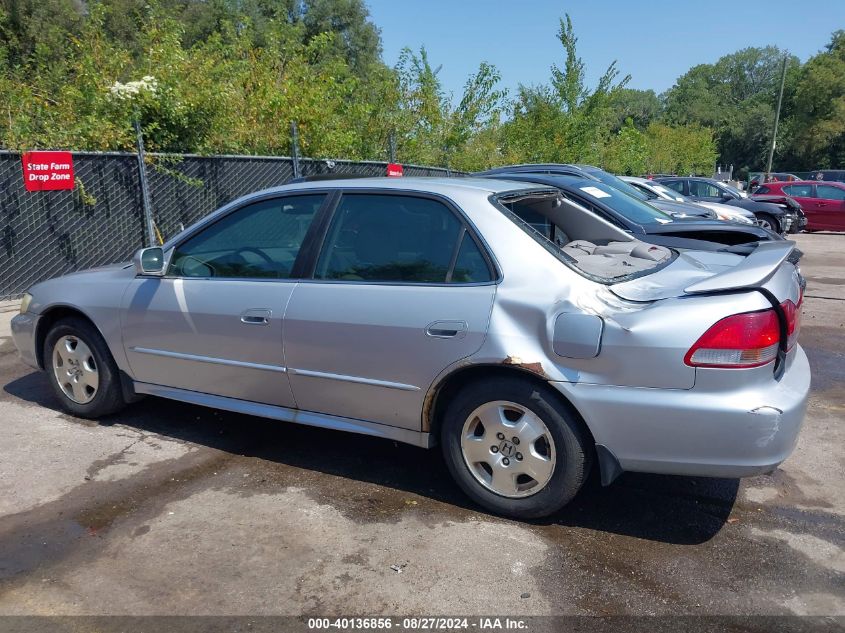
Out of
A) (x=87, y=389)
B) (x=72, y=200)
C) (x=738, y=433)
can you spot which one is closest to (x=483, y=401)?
(x=738, y=433)

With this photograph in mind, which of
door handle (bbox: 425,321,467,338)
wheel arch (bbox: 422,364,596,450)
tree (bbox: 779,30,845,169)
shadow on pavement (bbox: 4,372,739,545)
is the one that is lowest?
shadow on pavement (bbox: 4,372,739,545)

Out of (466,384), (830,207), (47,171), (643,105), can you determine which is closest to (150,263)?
(466,384)

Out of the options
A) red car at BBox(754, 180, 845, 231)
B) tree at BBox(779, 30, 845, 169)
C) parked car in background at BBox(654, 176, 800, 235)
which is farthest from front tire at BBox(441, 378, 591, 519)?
tree at BBox(779, 30, 845, 169)

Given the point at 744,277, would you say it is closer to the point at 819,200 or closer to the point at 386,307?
the point at 386,307

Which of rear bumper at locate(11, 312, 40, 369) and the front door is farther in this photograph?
rear bumper at locate(11, 312, 40, 369)

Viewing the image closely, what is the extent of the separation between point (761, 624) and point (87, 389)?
428cm

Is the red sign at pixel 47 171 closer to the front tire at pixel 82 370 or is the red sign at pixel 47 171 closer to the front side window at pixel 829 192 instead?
the front tire at pixel 82 370

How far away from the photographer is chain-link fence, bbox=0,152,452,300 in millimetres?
8977

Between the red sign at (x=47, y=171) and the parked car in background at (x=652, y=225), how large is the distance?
19.0 feet

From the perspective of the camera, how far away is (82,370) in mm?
4957

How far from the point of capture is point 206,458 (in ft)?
14.6

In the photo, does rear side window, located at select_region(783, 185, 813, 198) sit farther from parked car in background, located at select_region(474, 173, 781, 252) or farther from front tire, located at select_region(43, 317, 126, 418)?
front tire, located at select_region(43, 317, 126, 418)

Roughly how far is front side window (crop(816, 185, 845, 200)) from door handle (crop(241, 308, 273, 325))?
70.3ft

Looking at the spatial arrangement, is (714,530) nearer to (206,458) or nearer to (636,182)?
(206,458)
